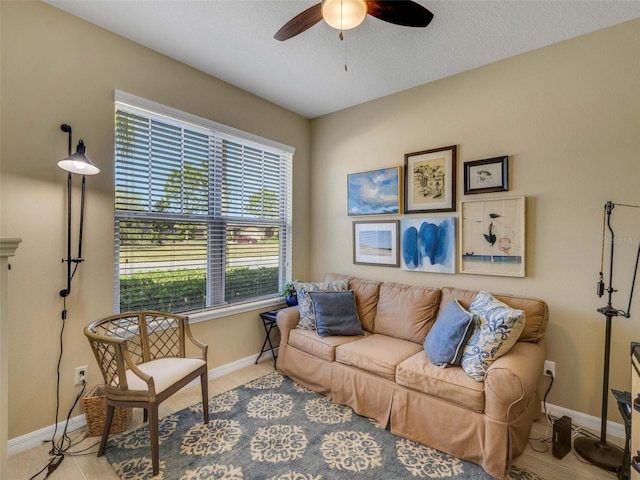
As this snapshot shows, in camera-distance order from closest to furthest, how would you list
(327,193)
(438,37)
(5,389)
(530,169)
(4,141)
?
(5,389), (4,141), (438,37), (530,169), (327,193)

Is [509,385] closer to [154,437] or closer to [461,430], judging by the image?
[461,430]

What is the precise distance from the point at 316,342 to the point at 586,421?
6.78ft

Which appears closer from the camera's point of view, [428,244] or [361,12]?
[361,12]

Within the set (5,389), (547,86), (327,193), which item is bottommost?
(5,389)

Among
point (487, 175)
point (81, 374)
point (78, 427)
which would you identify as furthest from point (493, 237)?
point (78, 427)

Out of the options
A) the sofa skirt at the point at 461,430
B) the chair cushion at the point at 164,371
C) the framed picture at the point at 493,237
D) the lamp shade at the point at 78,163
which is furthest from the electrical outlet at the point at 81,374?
the framed picture at the point at 493,237

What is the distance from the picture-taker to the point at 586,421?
2252mm

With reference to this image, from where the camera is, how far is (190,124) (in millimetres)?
2783

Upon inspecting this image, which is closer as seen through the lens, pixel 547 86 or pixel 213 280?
pixel 547 86

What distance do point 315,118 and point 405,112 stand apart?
4.07 feet

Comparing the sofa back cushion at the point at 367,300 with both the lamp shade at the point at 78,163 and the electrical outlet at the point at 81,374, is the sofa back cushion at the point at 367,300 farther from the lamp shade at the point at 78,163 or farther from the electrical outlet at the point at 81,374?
the lamp shade at the point at 78,163

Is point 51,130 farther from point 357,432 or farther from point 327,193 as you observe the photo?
point 357,432

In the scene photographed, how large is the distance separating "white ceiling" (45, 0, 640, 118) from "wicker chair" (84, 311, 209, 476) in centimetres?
211

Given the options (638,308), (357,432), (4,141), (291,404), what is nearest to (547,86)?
(638,308)
